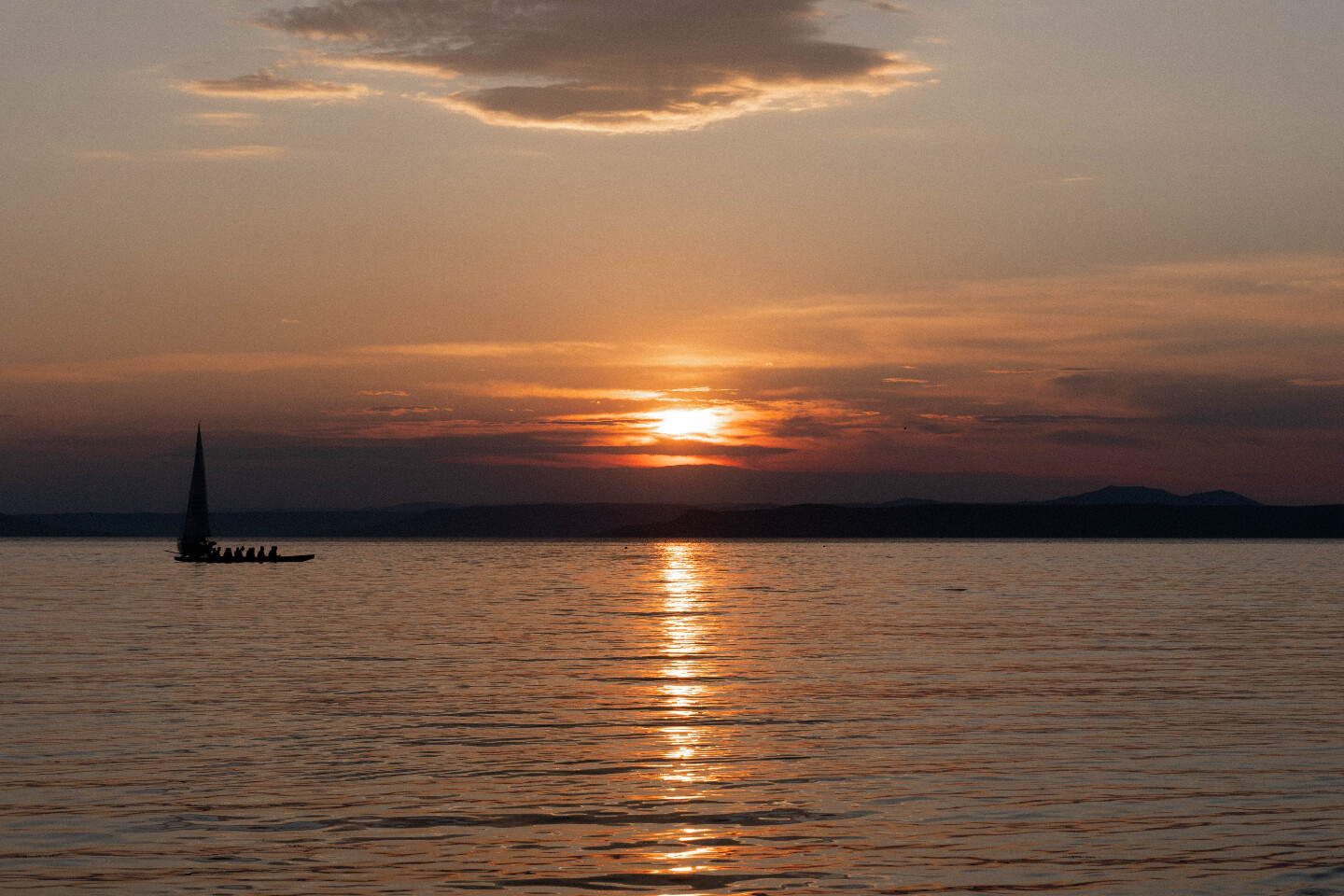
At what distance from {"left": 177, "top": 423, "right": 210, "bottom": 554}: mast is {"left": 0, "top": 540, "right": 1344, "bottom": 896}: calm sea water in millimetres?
82346

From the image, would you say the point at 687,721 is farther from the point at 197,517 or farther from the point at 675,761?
the point at 197,517

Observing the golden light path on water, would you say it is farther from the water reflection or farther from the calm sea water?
the calm sea water

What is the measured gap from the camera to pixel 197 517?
481 feet

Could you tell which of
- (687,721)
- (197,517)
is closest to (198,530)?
(197,517)

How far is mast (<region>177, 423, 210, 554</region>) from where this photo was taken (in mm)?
140875

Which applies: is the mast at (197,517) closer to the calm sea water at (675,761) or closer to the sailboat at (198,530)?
the sailboat at (198,530)

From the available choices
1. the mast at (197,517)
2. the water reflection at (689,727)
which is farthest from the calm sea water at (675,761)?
the mast at (197,517)

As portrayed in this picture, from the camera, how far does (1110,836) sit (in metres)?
20.1

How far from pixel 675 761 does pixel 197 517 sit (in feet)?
425

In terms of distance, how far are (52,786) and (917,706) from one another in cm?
1950

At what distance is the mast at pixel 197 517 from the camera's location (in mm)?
140875

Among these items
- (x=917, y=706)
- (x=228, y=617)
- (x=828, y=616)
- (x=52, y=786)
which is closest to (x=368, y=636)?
(x=228, y=617)

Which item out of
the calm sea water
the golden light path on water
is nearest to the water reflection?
the golden light path on water

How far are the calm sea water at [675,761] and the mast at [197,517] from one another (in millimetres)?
82346
